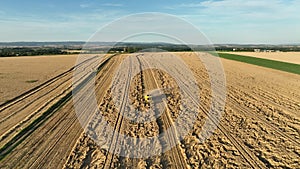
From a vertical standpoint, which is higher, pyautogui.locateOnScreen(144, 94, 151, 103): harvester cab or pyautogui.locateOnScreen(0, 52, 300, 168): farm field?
pyautogui.locateOnScreen(144, 94, 151, 103): harvester cab

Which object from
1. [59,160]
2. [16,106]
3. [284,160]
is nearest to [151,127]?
[59,160]

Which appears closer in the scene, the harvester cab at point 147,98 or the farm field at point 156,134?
the farm field at point 156,134

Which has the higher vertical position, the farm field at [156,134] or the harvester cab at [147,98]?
the harvester cab at [147,98]

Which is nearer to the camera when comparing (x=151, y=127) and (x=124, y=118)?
(x=151, y=127)

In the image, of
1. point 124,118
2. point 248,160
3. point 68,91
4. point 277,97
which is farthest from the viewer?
point 68,91

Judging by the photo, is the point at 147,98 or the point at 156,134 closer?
the point at 156,134

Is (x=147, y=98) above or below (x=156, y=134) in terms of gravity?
above

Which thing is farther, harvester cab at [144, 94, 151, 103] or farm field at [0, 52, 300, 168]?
harvester cab at [144, 94, 151, 103]

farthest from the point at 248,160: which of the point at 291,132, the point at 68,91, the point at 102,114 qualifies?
the point at 68,91

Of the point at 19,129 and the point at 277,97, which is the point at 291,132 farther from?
the point at 19,129

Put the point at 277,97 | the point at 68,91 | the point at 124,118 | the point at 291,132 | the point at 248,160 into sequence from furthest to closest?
the point at 68,91 < the point at 277,97 < the point at 124,118 < the point at 291,132 < the point at 248,160
